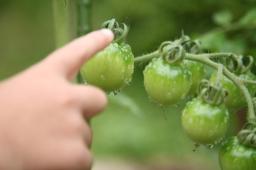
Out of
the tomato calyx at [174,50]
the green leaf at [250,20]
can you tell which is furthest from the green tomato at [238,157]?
the green leaf at [250,20]

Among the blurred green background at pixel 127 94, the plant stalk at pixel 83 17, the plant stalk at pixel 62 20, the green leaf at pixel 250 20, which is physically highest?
the blurred green background at pixel 127 94

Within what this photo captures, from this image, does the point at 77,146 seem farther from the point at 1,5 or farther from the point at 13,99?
the point at 1,5

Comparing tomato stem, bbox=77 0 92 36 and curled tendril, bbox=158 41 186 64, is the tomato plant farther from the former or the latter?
tomato stem, bbox=77 0 92 36

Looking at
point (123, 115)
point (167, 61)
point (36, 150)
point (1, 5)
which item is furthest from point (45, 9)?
point (36, 150)

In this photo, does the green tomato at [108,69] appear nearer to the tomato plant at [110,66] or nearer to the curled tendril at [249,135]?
the tomato plant at [110,66]

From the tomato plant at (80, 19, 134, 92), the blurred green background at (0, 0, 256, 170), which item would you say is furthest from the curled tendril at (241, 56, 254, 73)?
the blurred green background at (0, 0, 256, 170)

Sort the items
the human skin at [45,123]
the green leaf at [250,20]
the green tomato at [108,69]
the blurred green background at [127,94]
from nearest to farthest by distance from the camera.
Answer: the human skin at [45,123] → the green tomato at [108,69] → the green leaf at [250,20] → the blurred green background at [127,94]
